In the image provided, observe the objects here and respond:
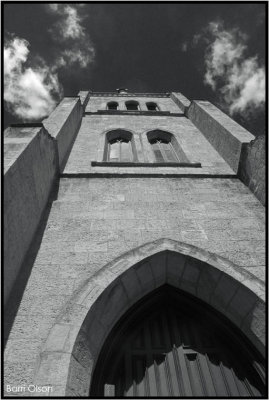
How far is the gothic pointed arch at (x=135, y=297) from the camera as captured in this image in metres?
2.77

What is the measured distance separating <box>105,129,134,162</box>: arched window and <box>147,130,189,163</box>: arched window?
2.41ft

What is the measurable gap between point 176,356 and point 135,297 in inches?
36.4

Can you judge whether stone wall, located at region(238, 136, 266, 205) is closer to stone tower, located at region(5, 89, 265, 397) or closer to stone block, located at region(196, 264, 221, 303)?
stone tower, located at region(5, 89, 265, 397)

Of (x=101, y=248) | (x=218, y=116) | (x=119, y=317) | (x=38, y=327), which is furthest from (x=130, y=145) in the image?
(x=38, y=327)

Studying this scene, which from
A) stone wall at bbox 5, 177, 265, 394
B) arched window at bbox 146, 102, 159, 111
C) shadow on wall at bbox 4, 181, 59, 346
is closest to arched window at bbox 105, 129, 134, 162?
stone wall at bbox 5, 177, 265, 394

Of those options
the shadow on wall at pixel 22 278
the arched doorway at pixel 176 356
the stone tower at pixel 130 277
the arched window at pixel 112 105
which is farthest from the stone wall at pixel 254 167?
the arched window at pixel 112 105

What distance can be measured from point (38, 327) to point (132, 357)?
134 centimetres

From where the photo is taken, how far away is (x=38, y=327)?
304 centimetres

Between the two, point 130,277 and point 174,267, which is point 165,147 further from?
point 130,277

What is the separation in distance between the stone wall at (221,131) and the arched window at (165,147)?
96cm

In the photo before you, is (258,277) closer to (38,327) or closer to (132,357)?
(132,357)

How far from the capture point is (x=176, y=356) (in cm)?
357

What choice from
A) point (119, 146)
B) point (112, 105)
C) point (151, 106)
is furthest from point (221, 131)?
point (112, 105)

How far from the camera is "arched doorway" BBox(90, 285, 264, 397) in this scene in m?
3.26
